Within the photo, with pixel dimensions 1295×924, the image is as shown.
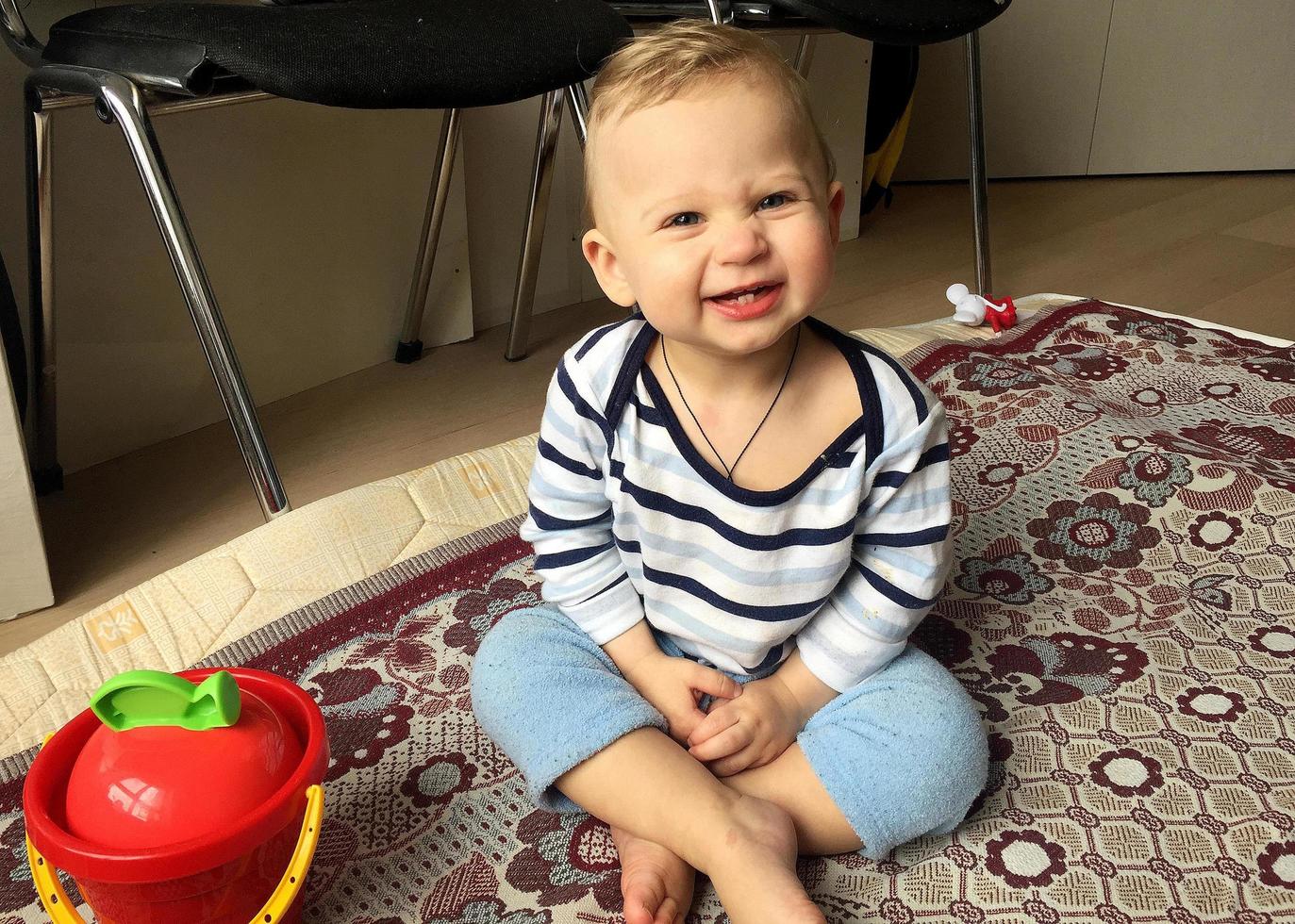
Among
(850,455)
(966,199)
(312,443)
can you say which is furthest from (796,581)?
(966,199)

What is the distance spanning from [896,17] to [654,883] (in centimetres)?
95

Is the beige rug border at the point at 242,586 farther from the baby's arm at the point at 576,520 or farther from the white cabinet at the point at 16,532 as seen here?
the baby's arm at the point at 576,520

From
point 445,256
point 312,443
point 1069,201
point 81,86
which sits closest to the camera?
point 81,86

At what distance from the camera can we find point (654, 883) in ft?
1.93

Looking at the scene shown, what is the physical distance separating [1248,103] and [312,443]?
6.36 feet

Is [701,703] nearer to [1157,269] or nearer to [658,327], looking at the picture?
[658,327]

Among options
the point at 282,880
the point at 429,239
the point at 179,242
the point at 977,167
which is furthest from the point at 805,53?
the point at 282,880

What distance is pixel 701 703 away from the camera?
0.69m

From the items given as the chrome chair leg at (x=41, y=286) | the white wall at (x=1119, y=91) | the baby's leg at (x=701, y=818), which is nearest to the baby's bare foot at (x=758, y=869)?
the baby's leg at (x=701, y=818)

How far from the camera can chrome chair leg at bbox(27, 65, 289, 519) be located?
32.8 inches

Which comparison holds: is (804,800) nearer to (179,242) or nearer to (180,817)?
(180,817)

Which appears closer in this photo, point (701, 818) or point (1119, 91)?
point (701, 818)

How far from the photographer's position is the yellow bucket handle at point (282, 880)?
1.78 feet

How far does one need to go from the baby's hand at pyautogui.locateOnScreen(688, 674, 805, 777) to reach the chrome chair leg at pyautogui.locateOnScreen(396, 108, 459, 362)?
0.82 metres
